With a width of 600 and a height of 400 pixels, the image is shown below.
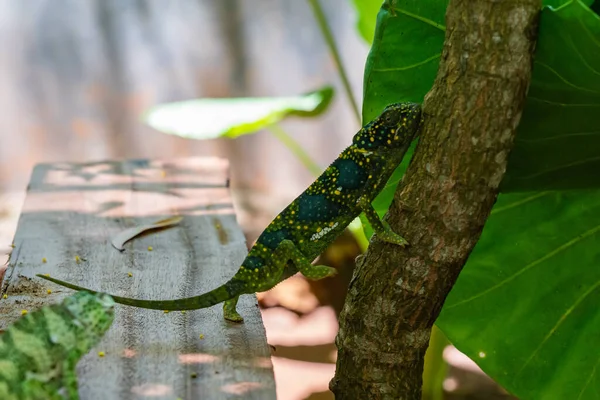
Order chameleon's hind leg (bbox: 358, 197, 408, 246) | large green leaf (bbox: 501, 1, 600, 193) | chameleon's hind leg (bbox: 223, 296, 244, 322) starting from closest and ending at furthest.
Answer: large green leaf (bbox: 501, 1, 600, 193), chameleon's hind leg (bbox: 358, 197, 408, 246), chameleon's hind leg (bbox: 223, 296, 244, 322)

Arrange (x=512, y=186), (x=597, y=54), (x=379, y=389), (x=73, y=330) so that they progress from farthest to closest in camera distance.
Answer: (x=379, y=389)
(x=512, y=186)
(x=73, y=330)
(x=597, y=54)

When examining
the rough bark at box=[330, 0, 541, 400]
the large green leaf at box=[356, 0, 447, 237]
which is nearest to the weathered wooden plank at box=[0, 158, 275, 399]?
the rough bark at box=[330, 0, 541, 400]

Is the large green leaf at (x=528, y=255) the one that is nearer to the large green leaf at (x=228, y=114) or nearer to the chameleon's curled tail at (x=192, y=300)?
the chameleon's curled tail at (x=192, y=300)

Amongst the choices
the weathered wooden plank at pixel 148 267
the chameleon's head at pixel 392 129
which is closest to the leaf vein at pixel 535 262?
the chameleon's head at pixel 392 129

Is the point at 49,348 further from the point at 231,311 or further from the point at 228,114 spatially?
the point at 228,114

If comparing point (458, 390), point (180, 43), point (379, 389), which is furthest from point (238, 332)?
point (180, 43)

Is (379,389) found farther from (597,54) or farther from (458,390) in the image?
(458,390)

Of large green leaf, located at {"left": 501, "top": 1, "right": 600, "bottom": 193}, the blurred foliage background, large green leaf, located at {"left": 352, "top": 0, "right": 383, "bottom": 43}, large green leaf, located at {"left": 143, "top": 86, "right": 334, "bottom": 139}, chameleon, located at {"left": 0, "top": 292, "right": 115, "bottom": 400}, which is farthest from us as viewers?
the blurred foliage background

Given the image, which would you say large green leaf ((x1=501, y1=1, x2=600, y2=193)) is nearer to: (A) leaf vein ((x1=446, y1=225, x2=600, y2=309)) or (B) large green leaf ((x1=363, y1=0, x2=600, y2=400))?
(B) large green leaf ((x1=363, y1=0, x2=600, y2=400))

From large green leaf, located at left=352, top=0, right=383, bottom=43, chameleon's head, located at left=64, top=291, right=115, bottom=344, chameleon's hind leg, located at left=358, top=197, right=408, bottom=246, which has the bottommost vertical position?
chameleon's head, located at left=64, top=291, right=115, bottom=344
